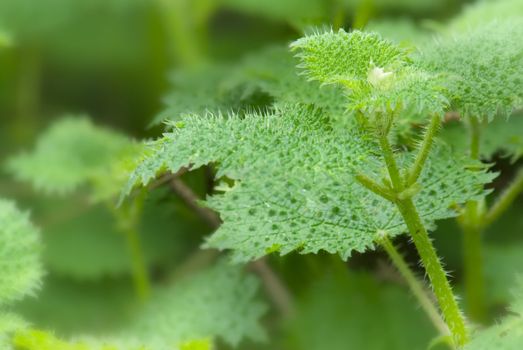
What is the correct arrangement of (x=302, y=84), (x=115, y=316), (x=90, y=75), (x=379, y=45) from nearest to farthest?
(x=379, y=45)
(x=302, y=84)
(x=115, y=316)
(x=90, y=75)

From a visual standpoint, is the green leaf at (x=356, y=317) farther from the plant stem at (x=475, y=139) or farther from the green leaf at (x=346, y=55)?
the green leaf at (x=346, y=55)

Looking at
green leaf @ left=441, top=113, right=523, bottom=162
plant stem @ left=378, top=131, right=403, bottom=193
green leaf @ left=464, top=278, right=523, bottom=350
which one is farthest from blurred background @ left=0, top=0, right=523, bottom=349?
green leaf @ left=464, top=278, right=523, bottom=350

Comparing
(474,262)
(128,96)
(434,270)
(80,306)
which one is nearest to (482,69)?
(434,270)

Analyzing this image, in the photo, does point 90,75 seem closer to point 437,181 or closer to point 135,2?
point 135,2

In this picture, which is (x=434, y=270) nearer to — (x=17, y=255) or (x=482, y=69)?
(x=482, y=69)

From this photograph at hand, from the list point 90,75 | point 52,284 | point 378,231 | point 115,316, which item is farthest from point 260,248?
point 90,75
